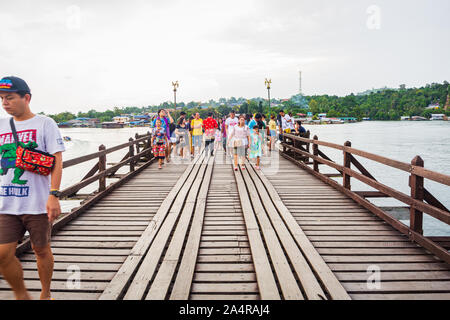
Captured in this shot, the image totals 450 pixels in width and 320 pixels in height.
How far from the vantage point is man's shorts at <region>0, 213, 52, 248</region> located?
2494 millimetres

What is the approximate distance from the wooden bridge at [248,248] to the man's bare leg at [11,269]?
45cm

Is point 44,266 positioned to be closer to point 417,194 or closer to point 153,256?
point 153,256

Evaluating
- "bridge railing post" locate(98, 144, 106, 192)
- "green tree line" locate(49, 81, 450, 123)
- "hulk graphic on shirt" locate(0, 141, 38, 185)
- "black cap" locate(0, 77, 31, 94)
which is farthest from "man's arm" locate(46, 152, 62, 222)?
"green tree line" locate(49, 81, 450, 123)

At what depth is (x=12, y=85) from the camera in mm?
2490

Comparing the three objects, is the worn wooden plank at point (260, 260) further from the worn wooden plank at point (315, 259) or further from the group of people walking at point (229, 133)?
the group of people walking at point (229, 133)

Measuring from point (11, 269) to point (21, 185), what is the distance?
2.13 feet

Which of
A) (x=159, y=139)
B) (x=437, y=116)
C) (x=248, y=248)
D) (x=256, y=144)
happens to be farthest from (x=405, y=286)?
(x=437, y=116)

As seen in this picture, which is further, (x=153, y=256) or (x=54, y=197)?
(x=153, y=256)

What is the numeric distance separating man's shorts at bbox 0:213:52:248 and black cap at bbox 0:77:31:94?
3.14 ft

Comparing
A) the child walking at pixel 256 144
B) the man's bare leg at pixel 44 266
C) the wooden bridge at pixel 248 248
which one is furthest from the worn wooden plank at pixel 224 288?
the child walking at pixel 256 144

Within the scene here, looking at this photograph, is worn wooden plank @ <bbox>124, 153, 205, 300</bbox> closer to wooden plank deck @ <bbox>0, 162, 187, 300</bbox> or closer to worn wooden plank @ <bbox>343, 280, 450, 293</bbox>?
wooden plank deck @ <bbox>0, 162, 187, 300</bbox>

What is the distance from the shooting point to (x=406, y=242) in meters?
4.23
